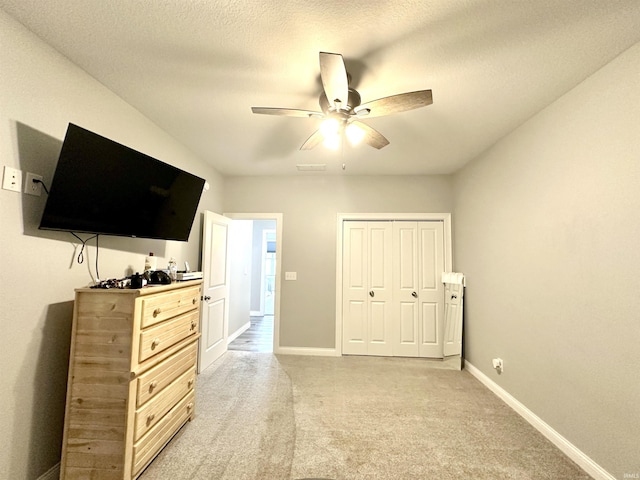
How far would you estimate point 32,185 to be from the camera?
1.58 meters

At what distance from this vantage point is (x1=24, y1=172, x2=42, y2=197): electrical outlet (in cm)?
155

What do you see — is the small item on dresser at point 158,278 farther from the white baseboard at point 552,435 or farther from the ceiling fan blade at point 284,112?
the white baseboard at point 552,435

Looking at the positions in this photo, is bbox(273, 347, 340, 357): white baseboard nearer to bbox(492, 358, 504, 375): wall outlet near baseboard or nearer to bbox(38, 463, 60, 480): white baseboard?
bbox(492, 358, 504, 375): wall outlet near baseboard

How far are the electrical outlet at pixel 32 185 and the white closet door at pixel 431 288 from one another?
397 centimetres

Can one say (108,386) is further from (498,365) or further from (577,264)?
(498,365)

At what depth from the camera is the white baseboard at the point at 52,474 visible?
1.62 m

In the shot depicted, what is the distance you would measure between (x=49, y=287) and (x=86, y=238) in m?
0.39

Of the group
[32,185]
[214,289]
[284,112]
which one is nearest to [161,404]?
[32,185]

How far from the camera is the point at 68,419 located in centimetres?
160

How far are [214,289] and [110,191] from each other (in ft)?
6.75

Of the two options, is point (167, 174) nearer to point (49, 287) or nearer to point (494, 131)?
point (49, 287)

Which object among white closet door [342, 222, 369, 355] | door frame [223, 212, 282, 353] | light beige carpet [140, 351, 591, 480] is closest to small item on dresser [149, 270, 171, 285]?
light beige carpet [140, 351, 591, 480]

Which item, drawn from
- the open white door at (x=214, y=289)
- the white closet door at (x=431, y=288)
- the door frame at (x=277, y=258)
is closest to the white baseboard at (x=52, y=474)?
the open white door at (x=214, y=289)

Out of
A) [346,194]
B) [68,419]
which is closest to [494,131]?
[346,194]
